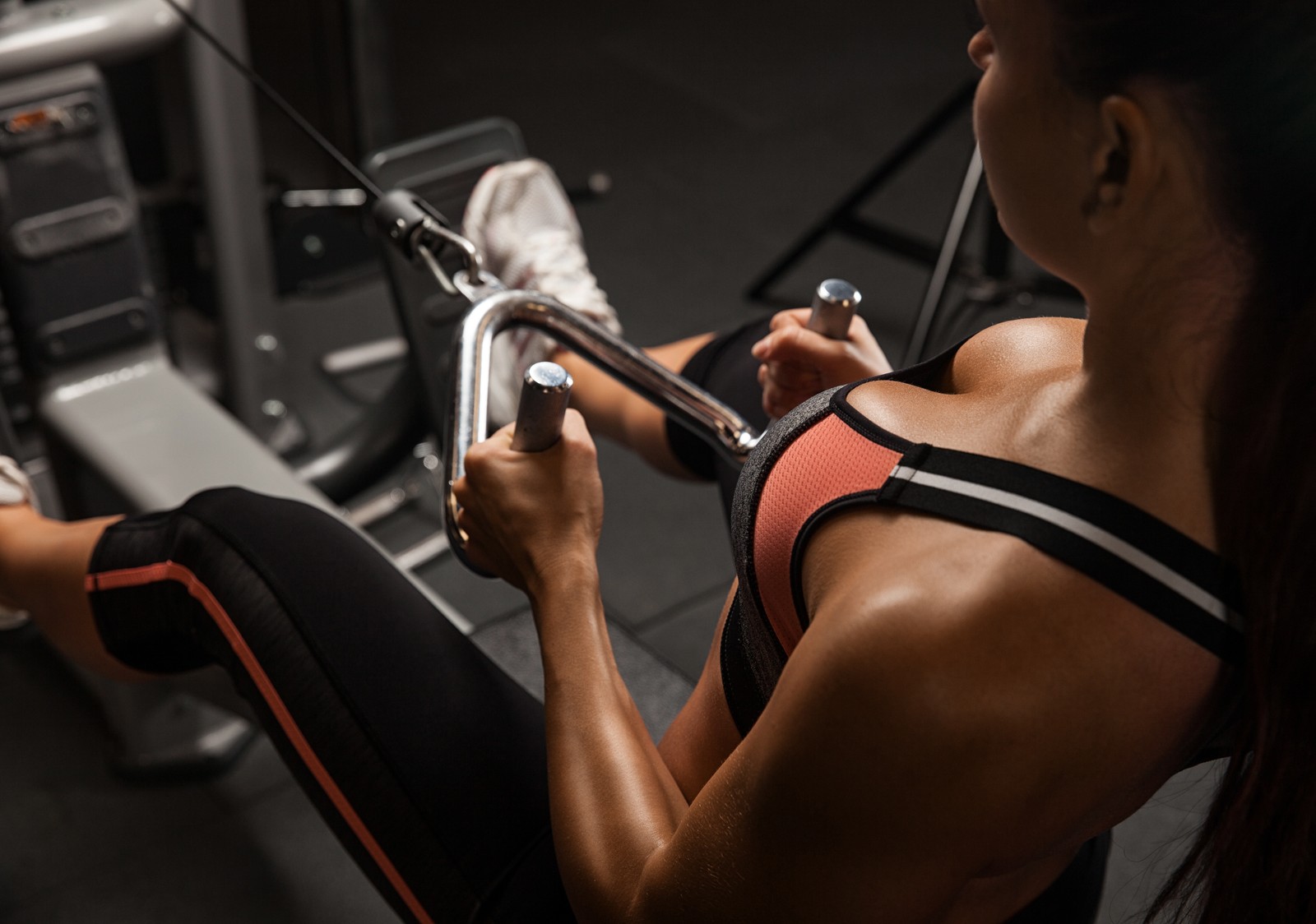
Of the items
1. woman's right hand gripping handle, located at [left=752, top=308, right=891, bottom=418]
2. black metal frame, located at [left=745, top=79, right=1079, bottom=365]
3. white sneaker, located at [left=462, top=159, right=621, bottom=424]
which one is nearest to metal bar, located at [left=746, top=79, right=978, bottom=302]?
black metal frame, located at [left=745, top=79, right=1079, bottom=365]

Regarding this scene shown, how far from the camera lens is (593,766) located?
79cm

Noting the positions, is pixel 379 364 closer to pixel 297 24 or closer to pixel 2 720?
pixel 2 720

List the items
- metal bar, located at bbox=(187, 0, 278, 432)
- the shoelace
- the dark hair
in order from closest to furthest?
the dark hair
the shoelace
metal bar, located at bbox=(187, 0, 278, 432)

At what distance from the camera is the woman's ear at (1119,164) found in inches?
21.3

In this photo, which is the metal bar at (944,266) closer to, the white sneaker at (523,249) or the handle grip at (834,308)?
the white sneaker at (523,249)

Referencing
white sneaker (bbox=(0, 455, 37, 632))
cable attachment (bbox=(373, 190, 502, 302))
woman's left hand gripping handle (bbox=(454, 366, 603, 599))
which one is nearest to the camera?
woman's left hand gripping handle (bbox=(454, 366, 603, 599))

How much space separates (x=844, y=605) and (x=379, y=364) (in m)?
1.97

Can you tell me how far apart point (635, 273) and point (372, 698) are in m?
1.94

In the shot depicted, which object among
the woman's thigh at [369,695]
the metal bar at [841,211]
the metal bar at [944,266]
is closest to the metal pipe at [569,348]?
the woman's thigh at [369,695]

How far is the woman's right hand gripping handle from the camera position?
108cm

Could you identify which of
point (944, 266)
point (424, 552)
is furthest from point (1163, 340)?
point (944, 266)

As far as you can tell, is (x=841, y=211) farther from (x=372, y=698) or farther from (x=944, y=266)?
(x=372, y=698)

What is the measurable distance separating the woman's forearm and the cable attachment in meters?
0.30

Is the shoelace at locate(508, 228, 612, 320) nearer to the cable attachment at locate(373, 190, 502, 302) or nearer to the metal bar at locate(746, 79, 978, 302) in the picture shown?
the cable attachment at locate(373, 190, 502, 302)
